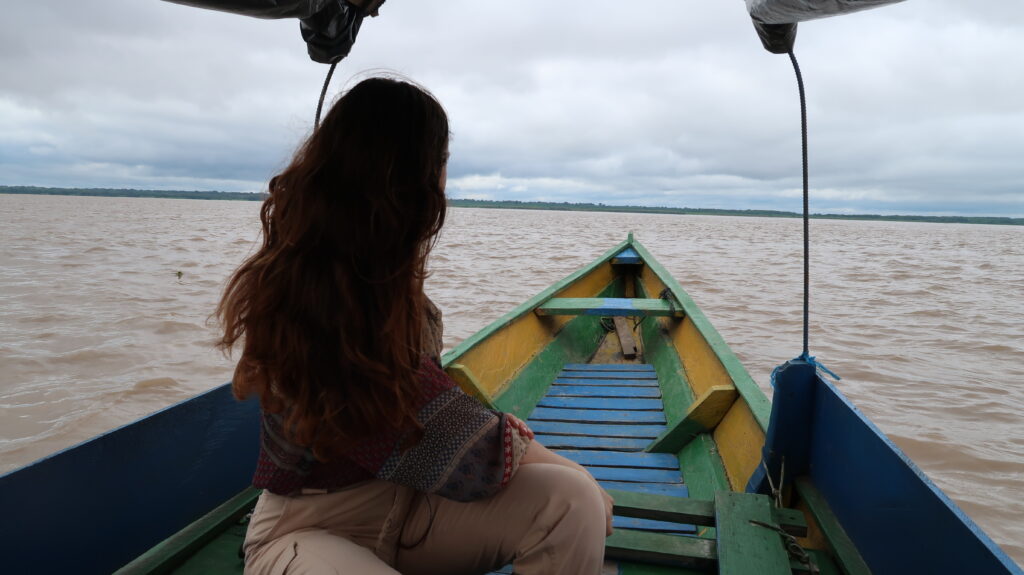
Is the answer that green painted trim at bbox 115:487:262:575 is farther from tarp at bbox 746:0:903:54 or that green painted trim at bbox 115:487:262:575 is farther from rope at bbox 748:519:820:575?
tarp at bbox 746:0:903:54

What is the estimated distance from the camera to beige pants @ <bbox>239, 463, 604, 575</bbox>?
1117 millimetres

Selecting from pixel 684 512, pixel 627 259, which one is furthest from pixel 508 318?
pixel 627 259

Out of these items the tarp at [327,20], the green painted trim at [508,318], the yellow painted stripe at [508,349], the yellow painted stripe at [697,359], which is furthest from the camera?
the yellow painted stripe at [508,349]

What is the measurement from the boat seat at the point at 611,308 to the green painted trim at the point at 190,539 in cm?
284

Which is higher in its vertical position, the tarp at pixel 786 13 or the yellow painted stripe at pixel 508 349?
the tarp at pixel 786 13

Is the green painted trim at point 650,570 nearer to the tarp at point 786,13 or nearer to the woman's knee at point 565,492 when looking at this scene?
the woman's knee at point 565,492

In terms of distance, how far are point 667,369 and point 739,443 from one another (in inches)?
63.8

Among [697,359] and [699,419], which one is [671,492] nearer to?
[699,419]

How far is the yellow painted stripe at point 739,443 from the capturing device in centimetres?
238

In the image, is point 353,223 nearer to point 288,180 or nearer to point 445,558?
point 288,180

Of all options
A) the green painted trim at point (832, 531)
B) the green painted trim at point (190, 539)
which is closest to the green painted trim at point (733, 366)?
the green painted trim at point (832, 531)

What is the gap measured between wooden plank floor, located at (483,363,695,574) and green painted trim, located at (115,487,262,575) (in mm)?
892

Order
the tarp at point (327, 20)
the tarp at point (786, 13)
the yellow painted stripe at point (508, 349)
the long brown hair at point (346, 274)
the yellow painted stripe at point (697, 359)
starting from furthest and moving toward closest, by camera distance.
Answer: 1. the yellow painted stripe at point (508, 349)
2. the yellow painted stripe at point (697, 359)
3. the tarp at point (327, 20)
4. the tarp at point (786, 13)
5. the long brown hair at point (346, 274)

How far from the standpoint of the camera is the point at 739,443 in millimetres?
2535
